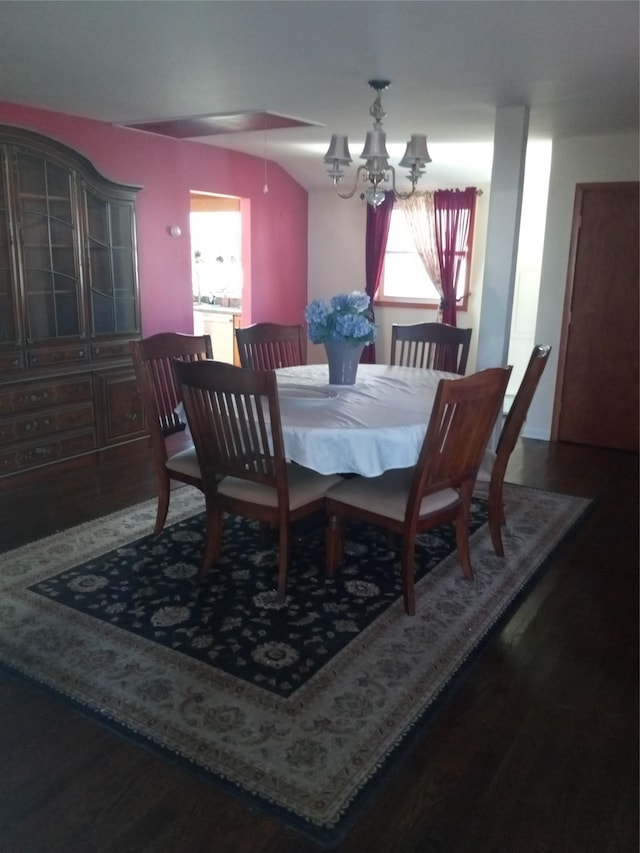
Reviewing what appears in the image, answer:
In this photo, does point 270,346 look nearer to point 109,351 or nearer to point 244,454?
point 109,351

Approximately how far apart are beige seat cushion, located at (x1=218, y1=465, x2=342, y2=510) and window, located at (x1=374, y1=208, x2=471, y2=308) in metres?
4.25

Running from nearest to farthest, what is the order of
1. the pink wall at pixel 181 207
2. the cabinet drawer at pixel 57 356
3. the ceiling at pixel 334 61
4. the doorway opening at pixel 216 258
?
the ceiling at pixel 334 61, the cabinet drawer at pixel 57 356, the pink wall at pixel 181 207, the doorway opening at pixel 216 258

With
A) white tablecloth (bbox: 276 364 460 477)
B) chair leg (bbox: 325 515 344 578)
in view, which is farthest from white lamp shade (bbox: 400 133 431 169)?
chair leg (bbox: 325 515 344 578)

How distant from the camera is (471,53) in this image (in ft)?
9.63

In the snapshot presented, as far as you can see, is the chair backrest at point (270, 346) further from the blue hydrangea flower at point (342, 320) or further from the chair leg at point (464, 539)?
the chair leg at point (464, 539)

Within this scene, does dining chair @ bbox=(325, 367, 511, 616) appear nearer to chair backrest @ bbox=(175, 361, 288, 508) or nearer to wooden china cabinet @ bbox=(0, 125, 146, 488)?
chair backrest @ bbox=(175, 361, 288, 508)

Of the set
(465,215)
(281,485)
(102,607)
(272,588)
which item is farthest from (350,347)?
(465,215)

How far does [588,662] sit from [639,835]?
0.77m

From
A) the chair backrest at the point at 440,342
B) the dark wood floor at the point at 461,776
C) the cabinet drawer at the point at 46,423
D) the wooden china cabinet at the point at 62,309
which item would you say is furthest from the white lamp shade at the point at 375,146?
the cabinet drawer at the point at 46,423

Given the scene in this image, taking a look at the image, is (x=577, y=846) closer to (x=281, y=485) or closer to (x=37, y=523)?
(x=281, y=485)

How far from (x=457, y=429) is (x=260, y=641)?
3.57 feet

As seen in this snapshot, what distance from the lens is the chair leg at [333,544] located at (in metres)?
2.84

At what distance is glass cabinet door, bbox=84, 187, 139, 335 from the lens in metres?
4.45

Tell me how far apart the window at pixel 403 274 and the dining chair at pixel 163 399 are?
3.69m
